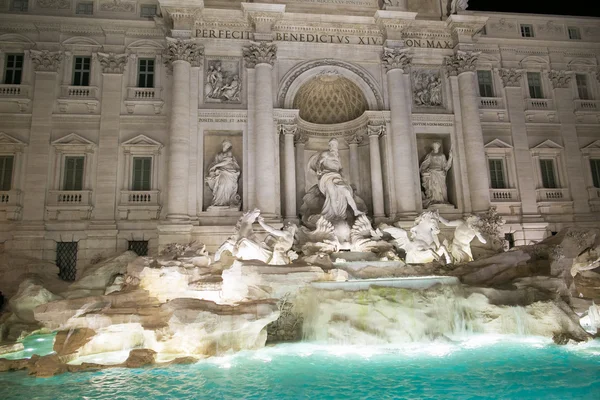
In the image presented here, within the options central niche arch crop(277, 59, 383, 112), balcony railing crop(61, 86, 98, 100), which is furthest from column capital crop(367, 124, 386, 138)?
balcony railing crop(61, 86, 98, 100)

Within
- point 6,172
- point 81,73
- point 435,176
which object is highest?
point 81,73

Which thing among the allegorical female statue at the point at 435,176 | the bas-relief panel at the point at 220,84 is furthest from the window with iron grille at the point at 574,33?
the bas-relief panel at the point at 220,84

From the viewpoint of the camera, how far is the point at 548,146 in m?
21.9

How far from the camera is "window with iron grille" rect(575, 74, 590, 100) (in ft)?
76.6

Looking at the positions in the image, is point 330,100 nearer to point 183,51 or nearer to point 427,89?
point 427,89

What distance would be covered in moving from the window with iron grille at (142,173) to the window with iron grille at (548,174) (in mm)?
19060

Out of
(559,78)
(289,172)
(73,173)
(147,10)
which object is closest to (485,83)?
(559,78)

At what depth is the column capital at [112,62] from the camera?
1966 cm

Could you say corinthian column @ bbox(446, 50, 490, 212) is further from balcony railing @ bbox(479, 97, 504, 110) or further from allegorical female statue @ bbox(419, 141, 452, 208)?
allegorical female statue @ bbox(419, 141, 452, 208)

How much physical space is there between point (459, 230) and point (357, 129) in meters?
7.69

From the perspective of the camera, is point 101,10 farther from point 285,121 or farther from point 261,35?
point 285,121

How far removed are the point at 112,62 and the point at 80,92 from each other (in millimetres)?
1962

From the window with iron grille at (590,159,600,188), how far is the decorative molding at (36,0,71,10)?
1055 inches

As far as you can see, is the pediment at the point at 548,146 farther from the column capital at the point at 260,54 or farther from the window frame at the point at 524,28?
the column capital at the point at 260,54
